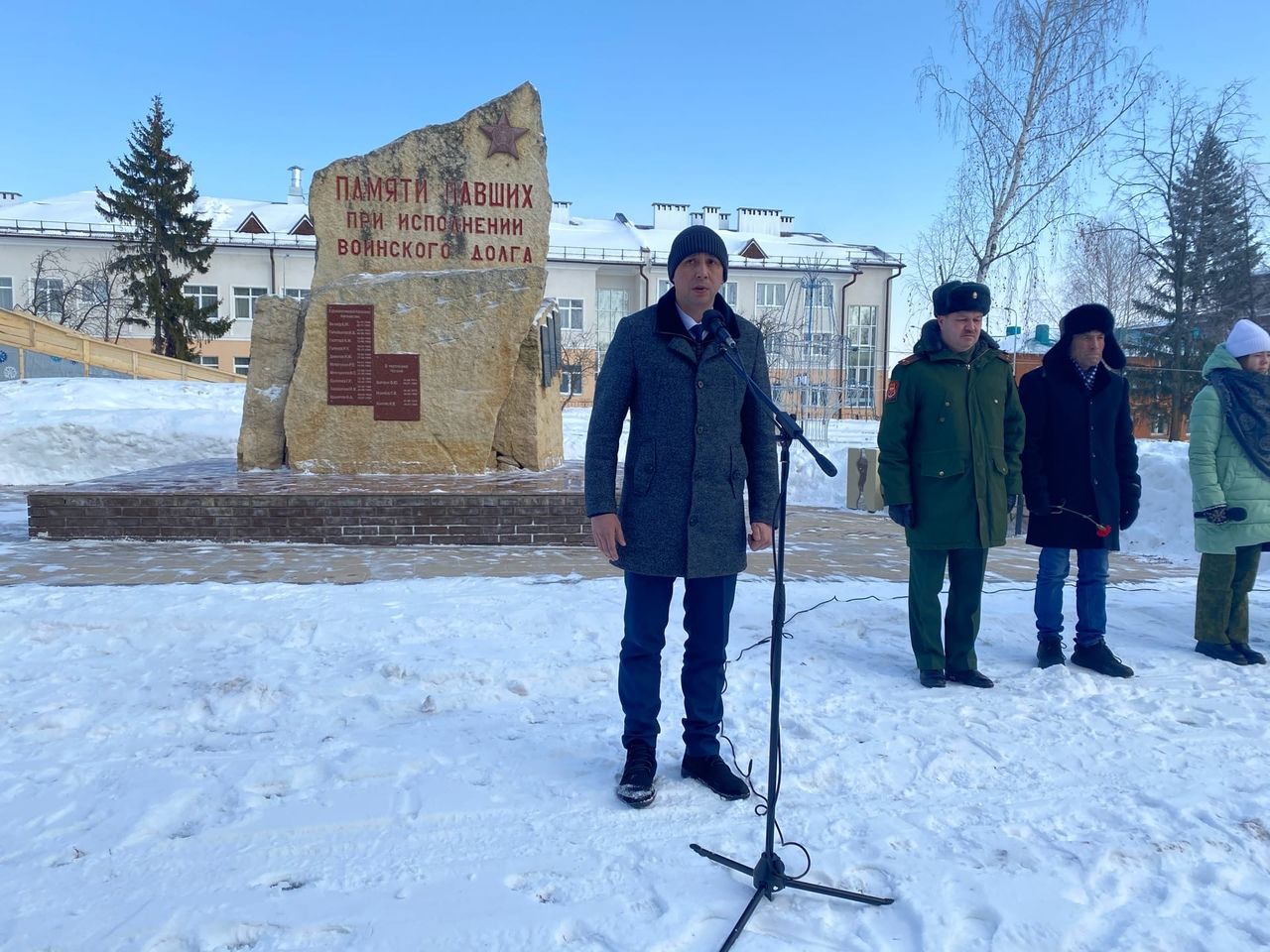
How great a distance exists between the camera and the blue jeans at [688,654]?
113 inches

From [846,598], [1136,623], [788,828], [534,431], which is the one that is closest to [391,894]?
[788,828]

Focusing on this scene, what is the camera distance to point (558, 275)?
1355 inches

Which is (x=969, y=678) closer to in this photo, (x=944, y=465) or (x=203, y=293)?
(x=944, y=465)

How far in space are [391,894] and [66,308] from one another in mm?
36489

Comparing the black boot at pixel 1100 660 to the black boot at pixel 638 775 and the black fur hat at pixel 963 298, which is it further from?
the black boot at pixel 638 775

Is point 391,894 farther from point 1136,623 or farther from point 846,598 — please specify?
point 1136,623

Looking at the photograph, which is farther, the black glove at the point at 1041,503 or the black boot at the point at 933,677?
the black glove at the point at 1041,503

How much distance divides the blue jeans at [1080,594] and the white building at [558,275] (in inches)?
996

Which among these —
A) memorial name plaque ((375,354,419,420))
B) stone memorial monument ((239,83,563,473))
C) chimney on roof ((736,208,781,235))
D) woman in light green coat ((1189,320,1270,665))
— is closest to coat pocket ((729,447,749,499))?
woman in light green coat ((1189,320,1270,665))

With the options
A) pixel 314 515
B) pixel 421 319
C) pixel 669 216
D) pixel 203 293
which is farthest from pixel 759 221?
pixel 314 515

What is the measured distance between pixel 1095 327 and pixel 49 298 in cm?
3663

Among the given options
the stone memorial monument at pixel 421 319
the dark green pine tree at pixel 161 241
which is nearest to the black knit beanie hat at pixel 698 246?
the stone memorial monument at pixel 421 319

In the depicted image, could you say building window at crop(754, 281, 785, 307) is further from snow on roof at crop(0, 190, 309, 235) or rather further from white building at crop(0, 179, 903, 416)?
snow on roof at crop(0, 190, 309, 235)

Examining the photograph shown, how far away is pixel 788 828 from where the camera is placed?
104 inches
